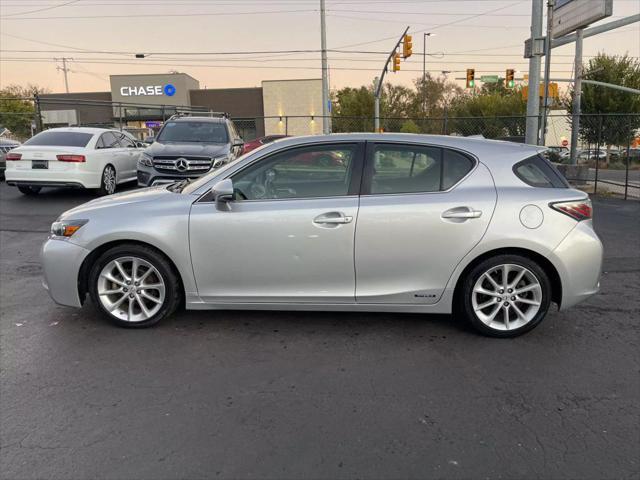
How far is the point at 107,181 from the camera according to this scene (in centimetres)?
1188

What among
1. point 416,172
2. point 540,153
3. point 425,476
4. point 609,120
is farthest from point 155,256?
point 609,120

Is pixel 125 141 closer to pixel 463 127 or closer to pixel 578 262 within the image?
pixel 578 262

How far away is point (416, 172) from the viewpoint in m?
4.40

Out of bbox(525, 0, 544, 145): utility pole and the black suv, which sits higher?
bbox(525, 0, 544, 145): utility pole

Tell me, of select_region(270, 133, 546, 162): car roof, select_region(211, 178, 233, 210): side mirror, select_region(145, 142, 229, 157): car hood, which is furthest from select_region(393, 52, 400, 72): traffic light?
select_region(211, 178, 233, 210): side mirror

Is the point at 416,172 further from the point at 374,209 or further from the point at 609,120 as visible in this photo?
the point at 609,120

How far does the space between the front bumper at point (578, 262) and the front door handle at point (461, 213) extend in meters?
0.67

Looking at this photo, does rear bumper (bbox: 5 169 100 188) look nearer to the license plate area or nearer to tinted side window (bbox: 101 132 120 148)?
the license plate area

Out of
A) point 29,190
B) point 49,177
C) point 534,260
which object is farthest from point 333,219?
point 29,190

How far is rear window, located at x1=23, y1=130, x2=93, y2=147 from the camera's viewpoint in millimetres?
11344

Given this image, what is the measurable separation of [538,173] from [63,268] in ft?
12.9

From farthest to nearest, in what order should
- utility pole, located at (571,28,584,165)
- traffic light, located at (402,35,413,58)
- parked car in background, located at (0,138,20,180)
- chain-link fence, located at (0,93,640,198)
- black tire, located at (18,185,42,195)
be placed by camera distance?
traffic light, located at (402,35,413,58)
utility pole, located at (571,28,584,165)
chain-link fence, located at (0,93,640,198)
parked car in background, located at (0,138,20,180)
black tire, located at (18,185,42,195)

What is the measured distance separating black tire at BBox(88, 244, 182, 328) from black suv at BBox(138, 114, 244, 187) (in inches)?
226

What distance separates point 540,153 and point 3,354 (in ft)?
14.7
